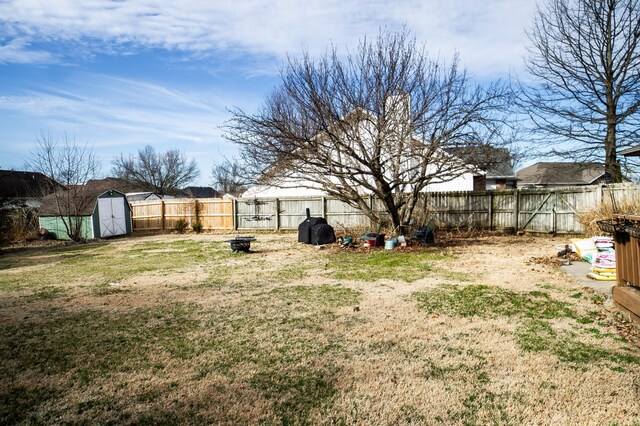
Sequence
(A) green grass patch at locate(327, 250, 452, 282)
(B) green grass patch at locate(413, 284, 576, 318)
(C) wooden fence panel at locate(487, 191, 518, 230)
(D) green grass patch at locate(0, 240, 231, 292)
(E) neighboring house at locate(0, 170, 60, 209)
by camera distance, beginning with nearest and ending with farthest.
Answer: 1. (B) green grass patch at locate(413, 284, 576, 318)
2. (A) green grass patch at locate(327, 250, 452, 282)
3. (D) green grass patch at locate(0, 240, 231, 292)
4. (C) wooden fence panel at locate(487, 191, 518, 230)
5. (E) neighboring house at locate(0, 170, 60, 209)

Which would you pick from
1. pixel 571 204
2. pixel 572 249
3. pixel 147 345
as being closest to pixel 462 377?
pixel 147 345

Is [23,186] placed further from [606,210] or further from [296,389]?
[606,210]

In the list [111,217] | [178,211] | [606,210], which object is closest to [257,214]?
[178,211]

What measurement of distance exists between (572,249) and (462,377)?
8.08 metres

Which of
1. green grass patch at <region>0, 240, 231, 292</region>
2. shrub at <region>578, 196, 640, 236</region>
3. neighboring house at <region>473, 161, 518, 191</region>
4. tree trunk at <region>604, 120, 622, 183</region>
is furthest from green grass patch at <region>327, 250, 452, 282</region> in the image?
neighboring house at <region>473, 161, 518, 191</region>

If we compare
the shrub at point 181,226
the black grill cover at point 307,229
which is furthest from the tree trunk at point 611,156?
the shrub at point 181,226

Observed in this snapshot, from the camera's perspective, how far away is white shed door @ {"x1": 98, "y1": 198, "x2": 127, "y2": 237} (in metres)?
20.9

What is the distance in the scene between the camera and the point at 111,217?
2158 centimetres

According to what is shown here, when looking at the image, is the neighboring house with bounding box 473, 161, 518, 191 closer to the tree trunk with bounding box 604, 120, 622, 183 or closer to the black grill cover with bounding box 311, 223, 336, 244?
the tree trunk with bounding box 604, 120, 622, 183

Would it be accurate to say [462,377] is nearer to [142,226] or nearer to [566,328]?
[566,328]

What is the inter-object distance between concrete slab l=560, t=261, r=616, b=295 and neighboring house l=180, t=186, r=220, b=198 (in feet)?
155

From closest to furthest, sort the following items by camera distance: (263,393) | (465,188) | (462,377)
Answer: (263,393) → (462,377) → (465,188)

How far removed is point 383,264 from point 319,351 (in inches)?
228

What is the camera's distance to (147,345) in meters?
4.55
